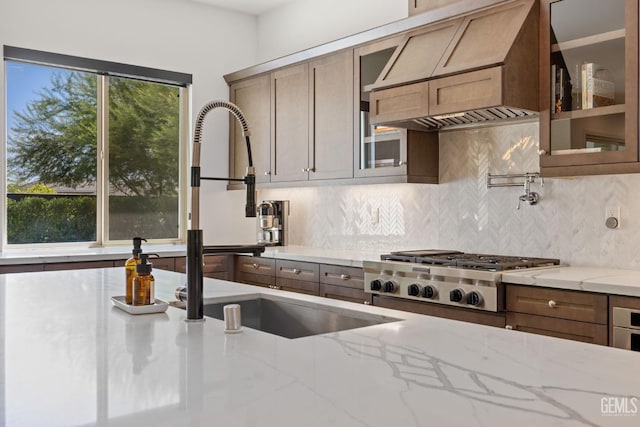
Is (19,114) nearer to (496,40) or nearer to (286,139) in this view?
(286,139)

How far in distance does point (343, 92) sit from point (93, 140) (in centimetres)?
198

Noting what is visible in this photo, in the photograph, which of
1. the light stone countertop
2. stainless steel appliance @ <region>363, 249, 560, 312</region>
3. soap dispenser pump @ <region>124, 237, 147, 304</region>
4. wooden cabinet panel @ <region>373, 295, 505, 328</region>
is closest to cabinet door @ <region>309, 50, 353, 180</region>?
stainless steel appliance @ <region>363, 249, 560, 312</region>

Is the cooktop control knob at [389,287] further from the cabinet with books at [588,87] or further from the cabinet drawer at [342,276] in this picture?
the cabinet with books at [588,87]

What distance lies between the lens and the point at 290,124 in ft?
15.1

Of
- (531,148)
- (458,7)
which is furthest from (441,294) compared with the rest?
(458,7)

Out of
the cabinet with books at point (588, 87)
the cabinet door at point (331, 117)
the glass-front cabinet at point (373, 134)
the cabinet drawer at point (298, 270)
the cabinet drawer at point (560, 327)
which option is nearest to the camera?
the cabinet drawer at point (560, 327)

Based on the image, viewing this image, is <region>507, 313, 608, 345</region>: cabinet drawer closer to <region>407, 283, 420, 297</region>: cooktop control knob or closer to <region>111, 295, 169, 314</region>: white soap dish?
<region>407, 283, 420, 297</region>: cooktop control knob

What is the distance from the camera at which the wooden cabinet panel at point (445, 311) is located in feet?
9.50

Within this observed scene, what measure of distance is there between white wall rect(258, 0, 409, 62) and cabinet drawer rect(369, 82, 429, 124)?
91 centimetres

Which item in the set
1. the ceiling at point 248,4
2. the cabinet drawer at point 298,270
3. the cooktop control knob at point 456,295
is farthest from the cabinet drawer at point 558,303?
the ceiling at point 248,4

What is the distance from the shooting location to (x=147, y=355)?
1295mm

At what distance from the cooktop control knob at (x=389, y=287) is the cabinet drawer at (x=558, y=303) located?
677mm

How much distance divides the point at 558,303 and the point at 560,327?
101mm

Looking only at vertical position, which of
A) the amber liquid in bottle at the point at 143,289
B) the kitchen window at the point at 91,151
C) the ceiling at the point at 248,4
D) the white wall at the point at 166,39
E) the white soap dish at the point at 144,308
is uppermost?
the ceiling at the point at 248,4
